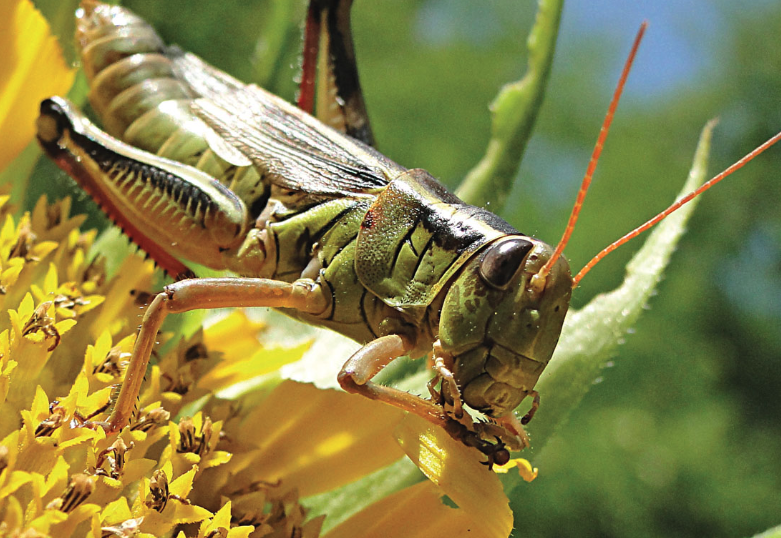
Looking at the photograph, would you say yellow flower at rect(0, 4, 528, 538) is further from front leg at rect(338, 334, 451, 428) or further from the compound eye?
the compound eye

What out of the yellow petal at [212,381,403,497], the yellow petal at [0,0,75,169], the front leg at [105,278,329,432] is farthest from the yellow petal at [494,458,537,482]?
the yellow petal at [0,0,75,169]

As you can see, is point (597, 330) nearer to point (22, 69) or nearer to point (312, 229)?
point (312, 229)

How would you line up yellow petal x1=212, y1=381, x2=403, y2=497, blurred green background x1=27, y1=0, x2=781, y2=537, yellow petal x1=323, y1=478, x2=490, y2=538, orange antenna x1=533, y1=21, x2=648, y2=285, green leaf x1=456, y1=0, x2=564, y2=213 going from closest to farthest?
1. orange antenna x1=533, y1=21, x2=648, y2=285
2. yellow petal x1=323, y1=478, x2=490, y2=538
3. yellow petal x1=212, y1=381, x2=403, y2=497
4. green leaf x1=456, y1=0, x2=564, y2=213
5. blurred green background x1=27, y1=0, x2=781, y2=537

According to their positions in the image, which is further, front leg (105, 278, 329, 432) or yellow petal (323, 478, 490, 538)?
yellow petal (323, 478, 490, 538)

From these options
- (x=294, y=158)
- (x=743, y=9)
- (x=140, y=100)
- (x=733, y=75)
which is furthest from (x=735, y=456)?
(x=140, y=100)

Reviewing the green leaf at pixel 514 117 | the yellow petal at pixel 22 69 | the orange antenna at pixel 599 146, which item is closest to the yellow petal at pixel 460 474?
the orange antenna at pixel 599 146
